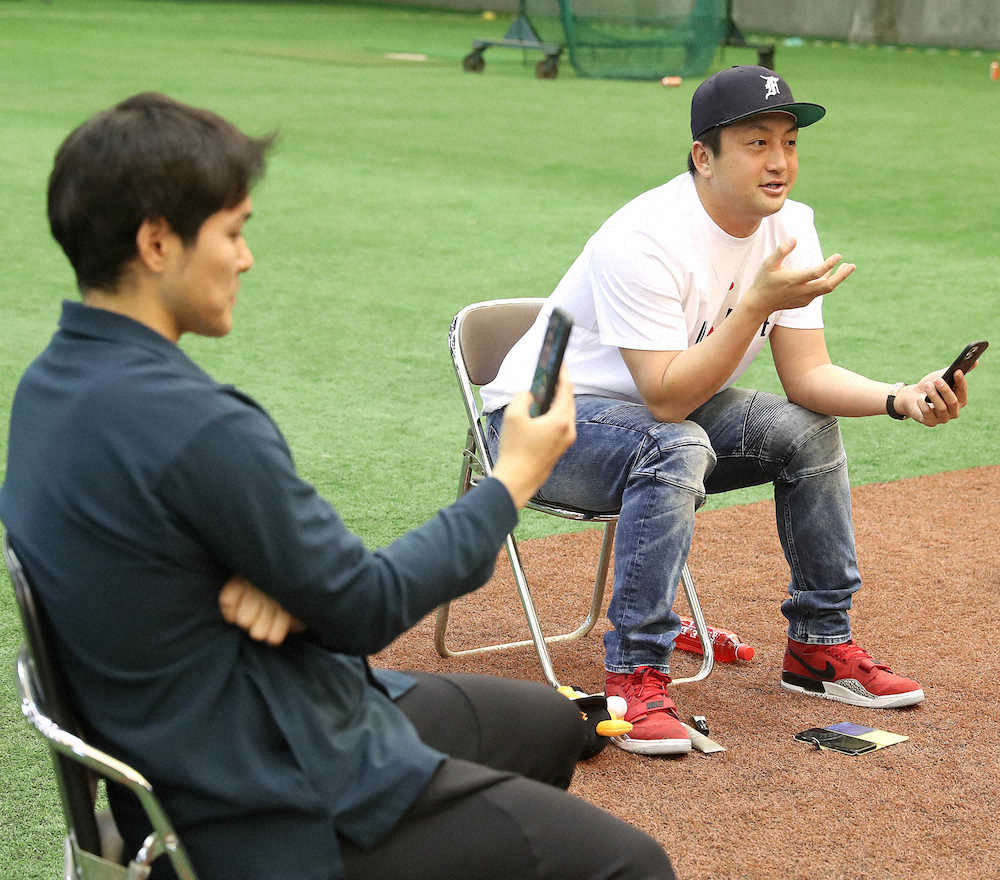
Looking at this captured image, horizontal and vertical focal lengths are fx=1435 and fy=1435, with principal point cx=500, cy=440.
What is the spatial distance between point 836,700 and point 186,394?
94.3 inches

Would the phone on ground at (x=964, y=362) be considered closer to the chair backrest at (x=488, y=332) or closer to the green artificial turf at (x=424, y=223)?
the chair backrest at (x=488, y=332)

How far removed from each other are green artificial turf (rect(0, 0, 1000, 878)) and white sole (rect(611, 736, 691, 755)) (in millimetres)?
1272

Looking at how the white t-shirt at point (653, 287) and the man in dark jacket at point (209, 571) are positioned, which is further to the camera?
the white t-shirt at point (653, 287)

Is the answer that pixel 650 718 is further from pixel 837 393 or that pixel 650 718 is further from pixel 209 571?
pixel 209 571

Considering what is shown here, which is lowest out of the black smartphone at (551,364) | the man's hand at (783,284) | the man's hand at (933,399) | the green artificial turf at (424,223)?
the green artificial turf at (424,223)

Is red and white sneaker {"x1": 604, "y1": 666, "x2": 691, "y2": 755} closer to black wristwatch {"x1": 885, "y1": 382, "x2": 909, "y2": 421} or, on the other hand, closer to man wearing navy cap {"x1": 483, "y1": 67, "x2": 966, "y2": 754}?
man wearing navy cap {"x1": 483, "y1": 67, "x2": 966, "y2": 754}

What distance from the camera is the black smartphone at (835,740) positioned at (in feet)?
10.9

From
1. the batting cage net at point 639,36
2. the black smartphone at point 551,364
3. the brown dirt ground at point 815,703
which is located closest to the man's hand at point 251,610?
the black smartphone at point 551,364

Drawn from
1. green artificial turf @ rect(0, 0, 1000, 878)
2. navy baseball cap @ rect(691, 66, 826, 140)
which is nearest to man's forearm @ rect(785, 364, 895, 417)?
navy baseball cap @ rect(691, 66, 826, 140)

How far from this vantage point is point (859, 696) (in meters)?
3.59

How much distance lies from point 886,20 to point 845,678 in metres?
26.5

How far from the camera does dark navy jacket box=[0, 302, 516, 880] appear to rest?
1.69 m

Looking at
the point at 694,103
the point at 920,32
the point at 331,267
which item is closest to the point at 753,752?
the point at 694,103

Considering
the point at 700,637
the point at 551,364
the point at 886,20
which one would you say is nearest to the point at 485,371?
the point at 700,637
